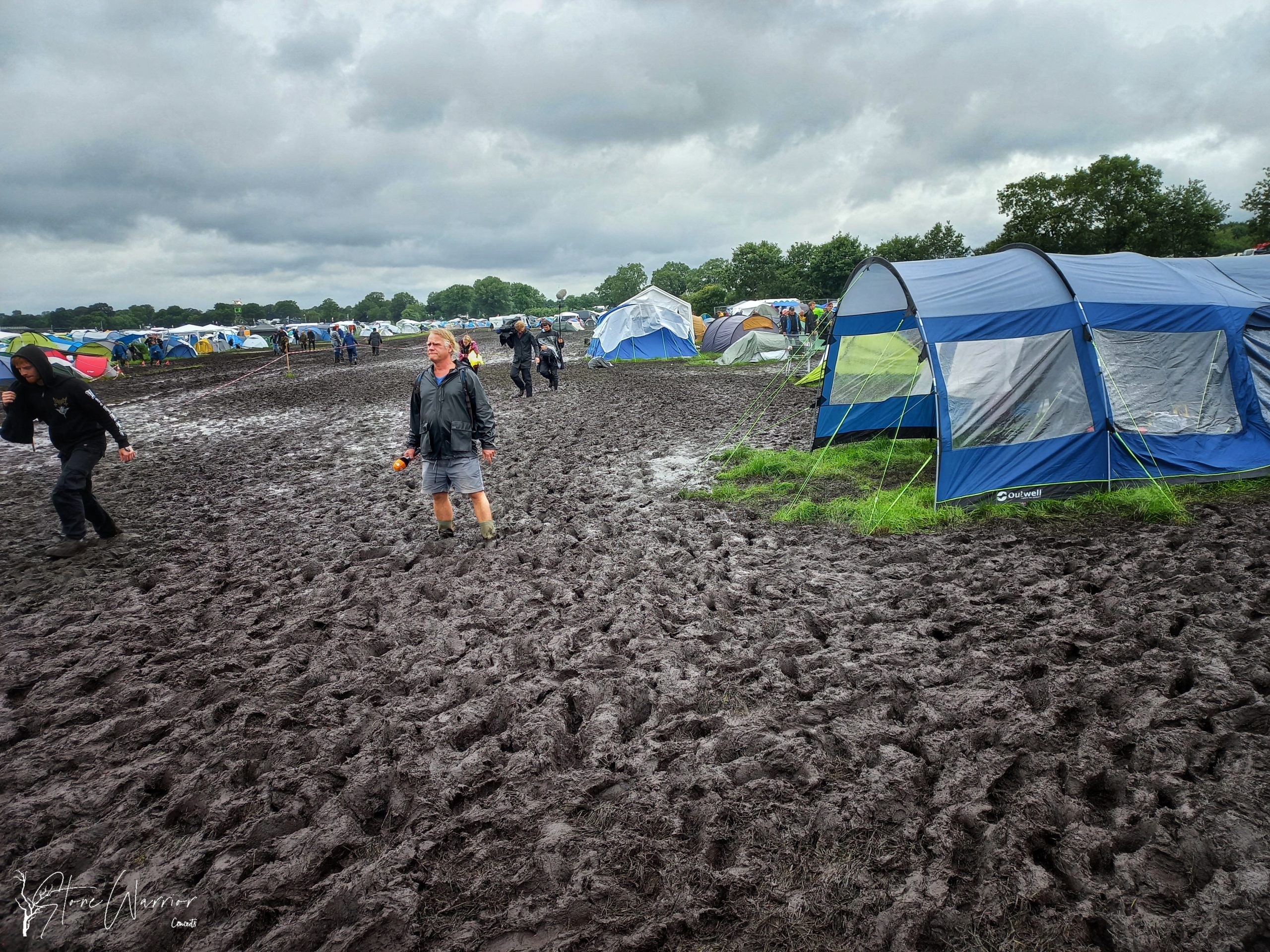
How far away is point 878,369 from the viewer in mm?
10852

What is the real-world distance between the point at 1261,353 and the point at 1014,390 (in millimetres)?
3296

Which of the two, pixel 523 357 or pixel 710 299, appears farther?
pixel 710 299

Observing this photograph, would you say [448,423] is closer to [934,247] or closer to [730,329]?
[730,329]

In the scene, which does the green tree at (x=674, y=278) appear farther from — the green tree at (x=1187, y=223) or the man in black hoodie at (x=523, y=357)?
the man in black hoodie at (x=523, y=357)

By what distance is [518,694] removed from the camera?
4.44m

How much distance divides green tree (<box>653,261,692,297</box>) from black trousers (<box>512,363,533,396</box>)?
130 m

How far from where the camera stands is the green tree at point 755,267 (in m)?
95.4

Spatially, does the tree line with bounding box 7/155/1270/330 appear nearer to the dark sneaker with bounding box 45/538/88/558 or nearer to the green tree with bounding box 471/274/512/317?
the dark sneaker with bounding box 45/538/88/558

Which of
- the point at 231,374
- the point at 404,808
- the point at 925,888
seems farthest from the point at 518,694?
the point at 231,374

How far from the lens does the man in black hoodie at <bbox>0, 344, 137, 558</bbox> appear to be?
6.84 metres

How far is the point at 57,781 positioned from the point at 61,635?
2347mm

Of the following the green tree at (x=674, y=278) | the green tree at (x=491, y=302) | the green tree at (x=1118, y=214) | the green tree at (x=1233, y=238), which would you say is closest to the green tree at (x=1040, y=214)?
the green tree at (x=1118, y=214)

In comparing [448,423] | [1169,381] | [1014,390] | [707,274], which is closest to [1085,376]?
[1014,390]

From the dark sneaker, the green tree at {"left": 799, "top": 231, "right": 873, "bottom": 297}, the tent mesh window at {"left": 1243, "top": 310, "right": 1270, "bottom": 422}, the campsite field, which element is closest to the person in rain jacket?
the campsite field
